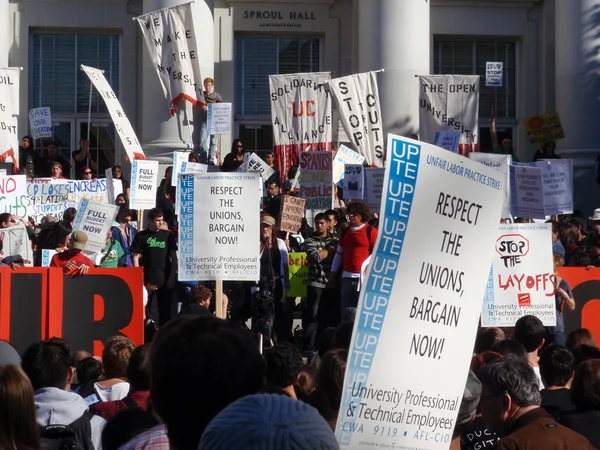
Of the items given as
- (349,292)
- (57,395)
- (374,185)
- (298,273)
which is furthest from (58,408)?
(374,185)

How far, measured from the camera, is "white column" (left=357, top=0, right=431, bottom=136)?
821 inches

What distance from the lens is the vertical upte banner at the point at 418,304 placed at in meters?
4.27

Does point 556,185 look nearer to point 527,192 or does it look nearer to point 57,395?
point 527,192

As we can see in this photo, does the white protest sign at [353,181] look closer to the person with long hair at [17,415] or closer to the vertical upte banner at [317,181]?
the vertical upte banner at [317,181]

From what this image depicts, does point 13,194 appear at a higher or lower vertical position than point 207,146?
lower

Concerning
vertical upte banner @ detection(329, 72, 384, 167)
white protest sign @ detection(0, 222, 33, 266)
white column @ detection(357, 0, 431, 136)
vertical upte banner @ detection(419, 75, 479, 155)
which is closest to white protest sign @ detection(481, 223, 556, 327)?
white protest sign @ detection(0, 222, 33, 266)

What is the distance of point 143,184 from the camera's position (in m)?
15.6

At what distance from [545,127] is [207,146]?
18.5ft

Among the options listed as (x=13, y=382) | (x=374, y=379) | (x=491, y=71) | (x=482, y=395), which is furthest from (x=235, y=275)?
(x=491, y=71)

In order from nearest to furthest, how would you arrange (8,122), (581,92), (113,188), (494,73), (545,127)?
(113,188), (8,122), (494,73), (545,127), (581,92)

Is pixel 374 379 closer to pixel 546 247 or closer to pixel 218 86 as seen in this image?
pixel 546 247

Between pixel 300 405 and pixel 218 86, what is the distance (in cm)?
2108

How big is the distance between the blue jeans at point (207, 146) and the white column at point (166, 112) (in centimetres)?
28

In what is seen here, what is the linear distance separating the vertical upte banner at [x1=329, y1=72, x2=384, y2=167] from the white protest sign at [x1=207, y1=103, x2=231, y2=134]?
5.49 ft
